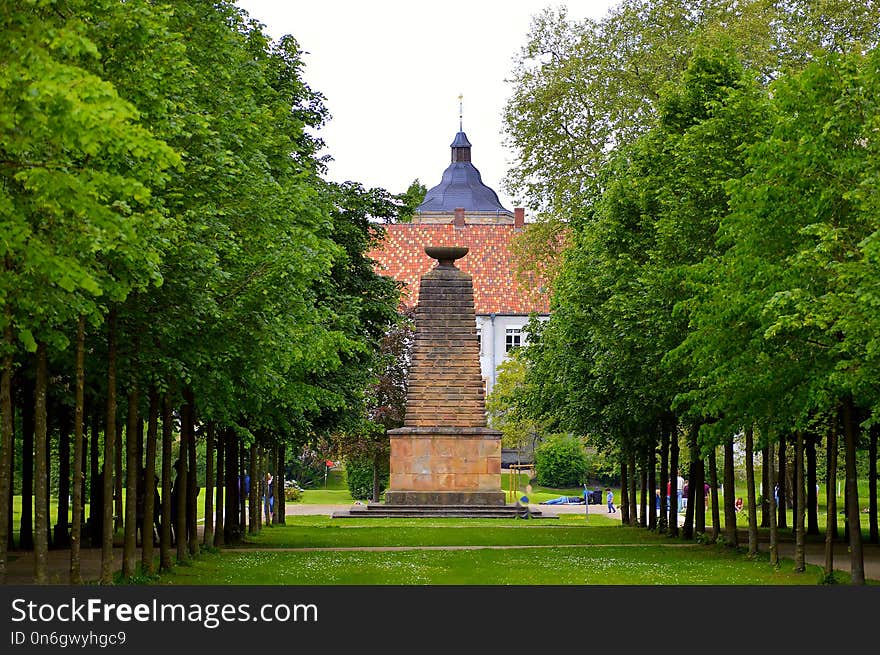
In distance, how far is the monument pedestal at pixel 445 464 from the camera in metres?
50.2

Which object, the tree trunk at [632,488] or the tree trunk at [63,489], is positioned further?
the tree trunk at [632,488]

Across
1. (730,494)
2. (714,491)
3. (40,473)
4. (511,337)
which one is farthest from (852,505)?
(511,337)

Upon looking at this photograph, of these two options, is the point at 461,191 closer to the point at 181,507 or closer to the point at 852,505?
the point at 181,507

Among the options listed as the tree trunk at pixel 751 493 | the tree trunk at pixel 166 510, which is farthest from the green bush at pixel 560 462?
the tree trunk at pixel 166 510

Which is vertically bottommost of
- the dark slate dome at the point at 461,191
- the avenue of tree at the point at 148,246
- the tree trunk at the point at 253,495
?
the tree trunk at the point at 253,495

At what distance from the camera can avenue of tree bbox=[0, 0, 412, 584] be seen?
13805mm

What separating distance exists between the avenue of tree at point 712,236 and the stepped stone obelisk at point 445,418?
15.9 ft

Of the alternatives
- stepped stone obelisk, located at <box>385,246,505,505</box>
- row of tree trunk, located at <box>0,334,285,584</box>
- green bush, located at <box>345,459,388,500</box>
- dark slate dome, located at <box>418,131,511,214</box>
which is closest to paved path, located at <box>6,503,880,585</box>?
row of tree trunk, located at <box>0,334,285,584</box>

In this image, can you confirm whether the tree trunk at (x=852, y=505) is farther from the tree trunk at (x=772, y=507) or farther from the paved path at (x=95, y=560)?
the tree trunk at (x=772, y=507)

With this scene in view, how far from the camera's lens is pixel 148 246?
16781 mm

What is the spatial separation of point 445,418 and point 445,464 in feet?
5.26

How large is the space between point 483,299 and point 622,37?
53787mm

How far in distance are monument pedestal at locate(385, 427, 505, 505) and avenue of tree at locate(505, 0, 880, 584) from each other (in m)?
4.88

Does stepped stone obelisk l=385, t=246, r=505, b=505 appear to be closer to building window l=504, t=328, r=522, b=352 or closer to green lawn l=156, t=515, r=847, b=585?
green lawn l=156, t=515, r=847, b=585
